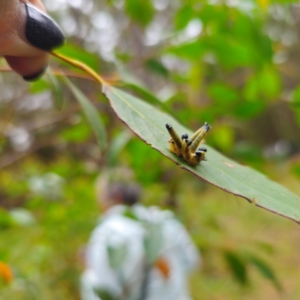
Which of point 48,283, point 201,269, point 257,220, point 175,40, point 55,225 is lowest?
point 201,269

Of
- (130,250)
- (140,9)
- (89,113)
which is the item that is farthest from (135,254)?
(89,113)

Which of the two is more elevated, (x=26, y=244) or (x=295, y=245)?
(x=26, y=244)

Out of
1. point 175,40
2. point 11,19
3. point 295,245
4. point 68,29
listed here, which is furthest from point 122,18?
point 11,19

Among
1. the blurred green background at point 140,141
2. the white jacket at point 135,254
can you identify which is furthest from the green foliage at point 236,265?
the white jacket at point 135,254

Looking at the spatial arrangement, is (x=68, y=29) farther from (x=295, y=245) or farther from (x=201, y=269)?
(x=295, y=245)

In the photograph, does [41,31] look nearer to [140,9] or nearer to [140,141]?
[140,141]

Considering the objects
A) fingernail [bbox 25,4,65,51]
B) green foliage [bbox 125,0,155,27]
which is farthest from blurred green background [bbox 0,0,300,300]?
fingernail [bbox 25,4,65,51]

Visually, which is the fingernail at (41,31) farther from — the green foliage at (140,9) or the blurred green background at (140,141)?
the green foliage at (140,9)
